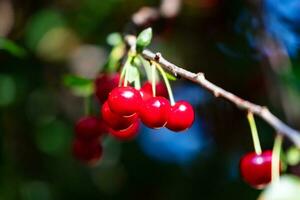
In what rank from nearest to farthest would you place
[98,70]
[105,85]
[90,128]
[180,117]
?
[180,117], [105,85], [90,128], [98,70]

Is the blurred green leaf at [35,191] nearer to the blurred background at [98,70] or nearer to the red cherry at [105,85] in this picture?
the blurred background at [98,70]

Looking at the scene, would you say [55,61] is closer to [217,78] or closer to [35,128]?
[35,128]

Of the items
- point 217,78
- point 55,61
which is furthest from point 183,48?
point 55,61

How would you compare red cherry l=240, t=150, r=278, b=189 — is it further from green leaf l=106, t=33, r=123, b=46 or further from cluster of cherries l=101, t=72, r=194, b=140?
green leaf l=106, t=33, r=123, b=46

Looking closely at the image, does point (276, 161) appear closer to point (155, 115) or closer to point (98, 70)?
point (155, 115)

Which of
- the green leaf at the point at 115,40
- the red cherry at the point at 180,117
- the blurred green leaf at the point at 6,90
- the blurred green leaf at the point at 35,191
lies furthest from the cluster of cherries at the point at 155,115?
the blurred green leaf at the point at 35,191

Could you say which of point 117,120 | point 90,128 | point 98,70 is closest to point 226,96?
point 117,120
